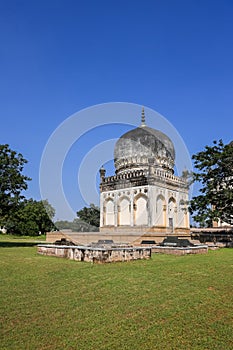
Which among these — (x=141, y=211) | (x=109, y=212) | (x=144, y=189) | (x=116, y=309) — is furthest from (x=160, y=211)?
(x=116, y=309)

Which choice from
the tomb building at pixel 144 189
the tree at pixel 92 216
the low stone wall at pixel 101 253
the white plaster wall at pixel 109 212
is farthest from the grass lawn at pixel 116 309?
the white plaster wall at pixel 109 212

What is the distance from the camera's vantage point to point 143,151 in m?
33.1

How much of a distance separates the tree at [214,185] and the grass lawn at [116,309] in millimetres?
12042

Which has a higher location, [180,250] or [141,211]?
[141,211]

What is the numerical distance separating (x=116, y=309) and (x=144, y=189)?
23829 mm

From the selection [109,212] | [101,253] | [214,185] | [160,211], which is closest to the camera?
[101,253]

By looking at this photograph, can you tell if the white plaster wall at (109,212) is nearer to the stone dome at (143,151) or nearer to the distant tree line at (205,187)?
the stone dome at (143,151)

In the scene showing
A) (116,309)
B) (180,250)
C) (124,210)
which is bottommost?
(116,309)

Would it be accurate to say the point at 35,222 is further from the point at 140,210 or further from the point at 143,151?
the point at 140,210

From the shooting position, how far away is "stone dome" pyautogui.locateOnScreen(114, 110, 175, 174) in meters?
32.6

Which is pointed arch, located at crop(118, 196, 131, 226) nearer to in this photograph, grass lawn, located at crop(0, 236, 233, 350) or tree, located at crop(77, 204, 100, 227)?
tree, located at crop(77, 204, 100, 227)

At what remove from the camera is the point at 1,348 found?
3.89m

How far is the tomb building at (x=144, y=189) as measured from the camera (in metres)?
28.8

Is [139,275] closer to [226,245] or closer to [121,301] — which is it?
[121,301]
